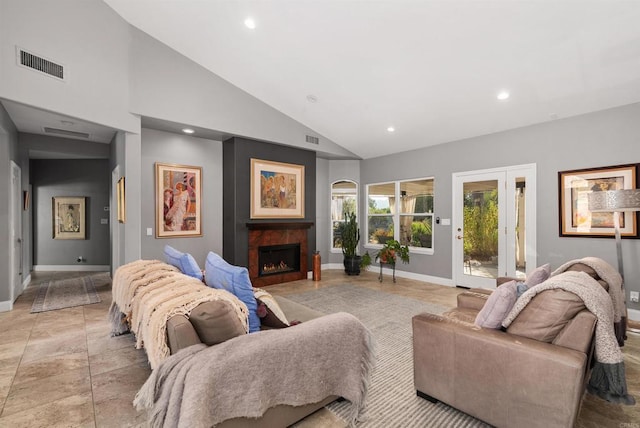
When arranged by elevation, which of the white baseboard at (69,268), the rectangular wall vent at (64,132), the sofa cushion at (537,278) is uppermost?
the rectangular wall vent at (64,132)

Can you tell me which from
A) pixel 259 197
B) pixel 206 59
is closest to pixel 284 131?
pixel 259 197

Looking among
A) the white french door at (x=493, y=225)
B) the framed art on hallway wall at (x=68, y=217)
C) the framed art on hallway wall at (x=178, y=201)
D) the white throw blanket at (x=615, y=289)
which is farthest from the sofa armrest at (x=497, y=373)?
the framed art on hallway wall at (x=68, y=217)

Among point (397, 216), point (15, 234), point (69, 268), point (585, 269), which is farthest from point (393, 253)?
point (69, 268)

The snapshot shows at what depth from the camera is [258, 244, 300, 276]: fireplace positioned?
5.79 m

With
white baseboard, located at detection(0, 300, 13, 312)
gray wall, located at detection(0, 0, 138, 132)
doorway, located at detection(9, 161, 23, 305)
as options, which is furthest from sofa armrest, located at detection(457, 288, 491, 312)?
doorway, located at detection(9, 161, 23, 305)

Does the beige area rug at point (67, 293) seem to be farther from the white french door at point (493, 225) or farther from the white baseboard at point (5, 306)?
the white french door at point (493, 225)

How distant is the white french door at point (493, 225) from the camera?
4719mm

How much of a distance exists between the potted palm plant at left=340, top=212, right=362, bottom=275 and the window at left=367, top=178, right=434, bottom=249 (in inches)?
21.6

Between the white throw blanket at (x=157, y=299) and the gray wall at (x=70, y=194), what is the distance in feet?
18.4

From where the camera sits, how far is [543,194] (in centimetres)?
454

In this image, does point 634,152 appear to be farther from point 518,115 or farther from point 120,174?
point 120,174

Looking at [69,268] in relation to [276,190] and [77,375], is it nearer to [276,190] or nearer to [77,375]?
[276,190]

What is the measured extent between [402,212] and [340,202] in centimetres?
154

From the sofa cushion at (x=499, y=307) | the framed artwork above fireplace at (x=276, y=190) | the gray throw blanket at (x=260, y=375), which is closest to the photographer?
the gray throw blanket at (x=260, y=375)
